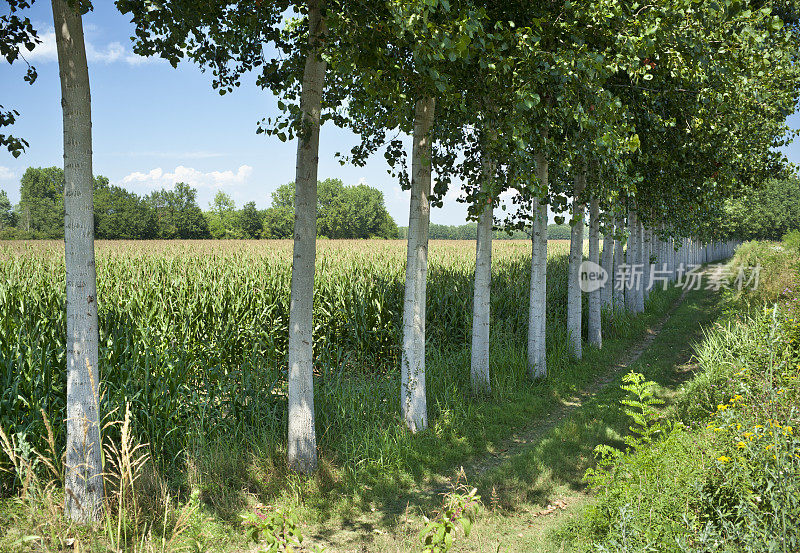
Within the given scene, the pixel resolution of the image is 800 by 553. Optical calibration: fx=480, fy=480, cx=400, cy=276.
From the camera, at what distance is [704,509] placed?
392 centimetres

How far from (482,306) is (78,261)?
5.65 m

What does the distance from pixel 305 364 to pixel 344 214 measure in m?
87.5

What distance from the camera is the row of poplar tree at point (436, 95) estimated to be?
4.13 meters

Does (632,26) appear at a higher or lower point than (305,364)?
higher

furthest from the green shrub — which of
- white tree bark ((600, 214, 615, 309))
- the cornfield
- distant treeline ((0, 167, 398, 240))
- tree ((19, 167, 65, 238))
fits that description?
tree ((19, 167, 65, 238))

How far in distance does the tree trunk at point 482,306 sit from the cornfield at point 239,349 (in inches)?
11.9

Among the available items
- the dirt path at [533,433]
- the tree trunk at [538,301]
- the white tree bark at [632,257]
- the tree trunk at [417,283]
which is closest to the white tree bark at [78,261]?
the dirt path at [533,433]

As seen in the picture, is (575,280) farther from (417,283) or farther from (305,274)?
(305,274)

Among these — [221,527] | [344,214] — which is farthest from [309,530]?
[344,214]

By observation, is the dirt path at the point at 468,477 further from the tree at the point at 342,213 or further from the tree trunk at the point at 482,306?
the tree at the point at 342,213

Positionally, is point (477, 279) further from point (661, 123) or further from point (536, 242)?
point (661, 123)

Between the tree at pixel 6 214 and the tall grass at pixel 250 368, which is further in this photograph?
the tree at pixel 6 214

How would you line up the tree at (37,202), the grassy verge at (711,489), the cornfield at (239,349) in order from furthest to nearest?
the tree at (37,202) < the cornfield at (239,349) < the grassy verge at (711,489)

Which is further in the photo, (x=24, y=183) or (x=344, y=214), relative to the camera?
(x=344, y=214)
